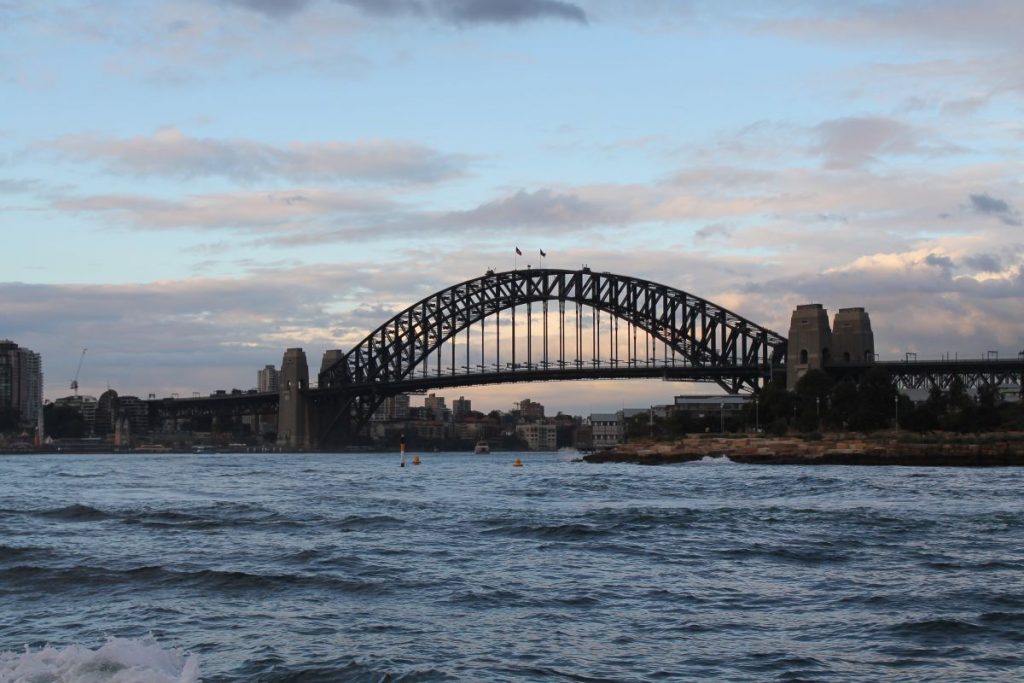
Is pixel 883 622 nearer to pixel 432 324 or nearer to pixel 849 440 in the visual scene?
pixel 849 440

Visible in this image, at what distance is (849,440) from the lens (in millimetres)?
101312

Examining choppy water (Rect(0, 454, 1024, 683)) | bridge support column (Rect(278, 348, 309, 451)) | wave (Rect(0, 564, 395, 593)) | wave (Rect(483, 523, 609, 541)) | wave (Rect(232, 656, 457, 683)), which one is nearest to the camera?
wave (Rect(232, 656, 457, 683))

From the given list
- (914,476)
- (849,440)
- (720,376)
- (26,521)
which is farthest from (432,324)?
(26,521)

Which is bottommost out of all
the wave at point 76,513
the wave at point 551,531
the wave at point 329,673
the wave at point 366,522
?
the wave at point 329,673

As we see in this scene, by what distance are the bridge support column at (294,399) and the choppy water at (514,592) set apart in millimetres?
139163

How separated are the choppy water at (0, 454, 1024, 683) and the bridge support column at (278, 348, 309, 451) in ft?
457

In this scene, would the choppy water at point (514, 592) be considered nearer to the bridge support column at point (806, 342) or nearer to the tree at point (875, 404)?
the tree at point (875, 404)

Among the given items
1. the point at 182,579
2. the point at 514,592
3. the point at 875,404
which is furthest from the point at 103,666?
the point at 875,404

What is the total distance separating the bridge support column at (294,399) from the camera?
182500 mm

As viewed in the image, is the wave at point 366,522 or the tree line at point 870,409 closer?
the wave at point 366,522

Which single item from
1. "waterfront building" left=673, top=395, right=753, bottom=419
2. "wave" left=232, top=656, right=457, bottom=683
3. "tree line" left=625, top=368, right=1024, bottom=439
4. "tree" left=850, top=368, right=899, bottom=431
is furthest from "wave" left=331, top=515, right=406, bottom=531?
"waterfront building" left=673, top=395, right=753, bottom=419

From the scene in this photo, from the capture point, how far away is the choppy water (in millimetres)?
17062

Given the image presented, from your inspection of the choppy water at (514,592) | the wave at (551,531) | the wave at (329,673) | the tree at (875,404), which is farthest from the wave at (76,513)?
the tree at (875,404)

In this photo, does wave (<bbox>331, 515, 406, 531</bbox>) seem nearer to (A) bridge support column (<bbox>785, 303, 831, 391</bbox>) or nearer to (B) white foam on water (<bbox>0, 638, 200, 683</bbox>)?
(B) white foam on water (<bbox>0, 638, 200, 683</bbox>)
